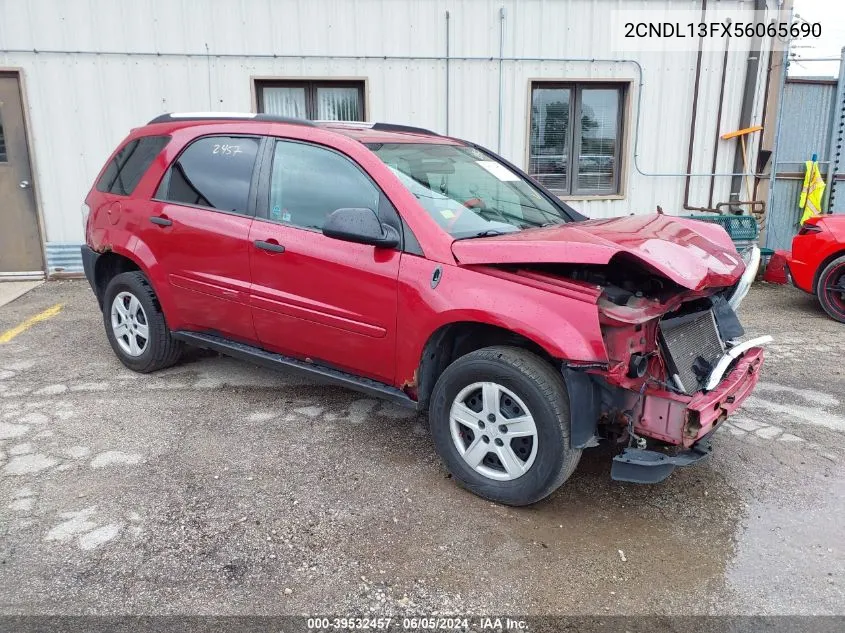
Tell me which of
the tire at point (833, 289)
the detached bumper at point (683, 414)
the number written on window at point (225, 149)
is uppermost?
the number written on window at point (225, 149)

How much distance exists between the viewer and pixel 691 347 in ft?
10.7

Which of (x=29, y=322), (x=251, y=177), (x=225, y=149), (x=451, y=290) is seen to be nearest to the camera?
(x=451, y=290)

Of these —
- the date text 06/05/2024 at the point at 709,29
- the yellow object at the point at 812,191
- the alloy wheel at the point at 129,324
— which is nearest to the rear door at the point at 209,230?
the alloy wheel at the point at 129,324

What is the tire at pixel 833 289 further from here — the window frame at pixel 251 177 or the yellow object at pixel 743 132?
the window frame at pixel 251 177

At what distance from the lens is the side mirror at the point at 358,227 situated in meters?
3.23

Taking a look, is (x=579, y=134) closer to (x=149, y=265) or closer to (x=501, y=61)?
(x=501, y=61)

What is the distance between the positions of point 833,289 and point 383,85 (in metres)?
5.57

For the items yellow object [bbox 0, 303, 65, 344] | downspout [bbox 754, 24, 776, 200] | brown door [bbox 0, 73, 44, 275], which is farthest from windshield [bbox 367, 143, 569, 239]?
brown door [bbox 0, 73, 44, 275]

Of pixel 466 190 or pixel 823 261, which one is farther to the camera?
pixel 823 261

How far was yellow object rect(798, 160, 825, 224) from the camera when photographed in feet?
29.4

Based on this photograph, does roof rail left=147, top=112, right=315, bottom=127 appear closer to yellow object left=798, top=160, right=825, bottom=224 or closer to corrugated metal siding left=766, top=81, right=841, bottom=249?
corrugated metal siding left=766, top=81, right=841, bottom=249

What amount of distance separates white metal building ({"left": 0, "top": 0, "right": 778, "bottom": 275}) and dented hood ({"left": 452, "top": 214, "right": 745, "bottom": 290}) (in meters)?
5.47

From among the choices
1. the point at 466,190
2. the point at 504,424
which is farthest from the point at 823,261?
the point at 504,424

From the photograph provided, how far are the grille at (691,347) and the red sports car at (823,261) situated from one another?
13.1ft
